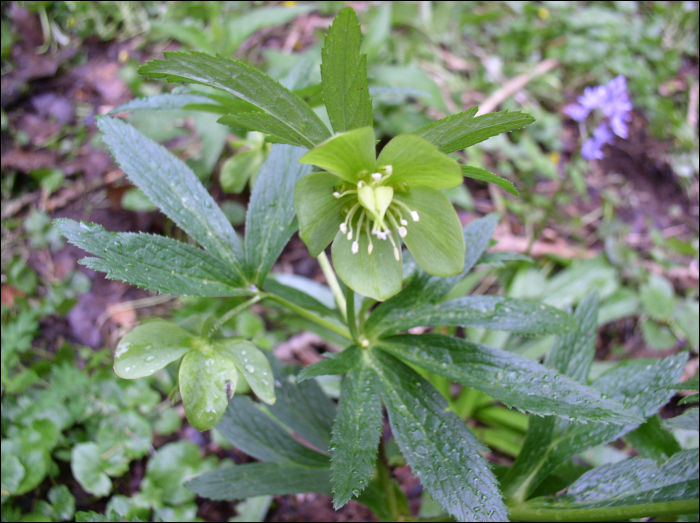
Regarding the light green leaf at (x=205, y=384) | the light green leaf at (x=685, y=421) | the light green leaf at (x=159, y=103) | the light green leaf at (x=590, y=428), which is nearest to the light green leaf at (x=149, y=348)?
the light green leaf at (x=205, y=384)

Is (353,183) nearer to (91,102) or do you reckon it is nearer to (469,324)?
(469,324)

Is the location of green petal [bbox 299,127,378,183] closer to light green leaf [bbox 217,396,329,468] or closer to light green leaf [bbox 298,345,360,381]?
light green leaf [bbox 298,345,360,381]

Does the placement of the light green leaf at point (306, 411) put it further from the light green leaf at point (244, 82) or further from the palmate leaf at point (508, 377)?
the light green leaf at point (244, 82)

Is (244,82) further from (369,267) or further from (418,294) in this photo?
(418,294)

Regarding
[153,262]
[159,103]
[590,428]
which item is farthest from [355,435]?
[159,103]

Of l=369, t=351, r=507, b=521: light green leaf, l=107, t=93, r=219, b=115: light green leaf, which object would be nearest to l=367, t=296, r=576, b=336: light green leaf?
l=369, t=351, r=507, b=521: light green leaf

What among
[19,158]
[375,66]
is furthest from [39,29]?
[375,66]
